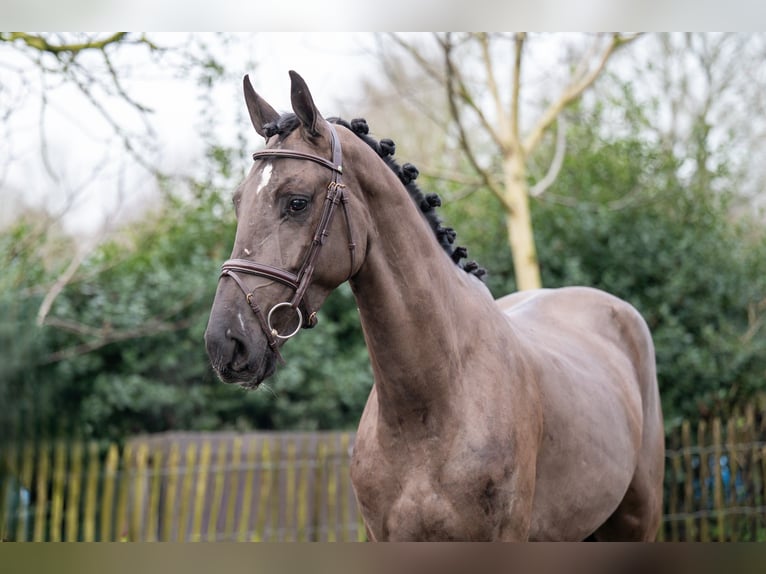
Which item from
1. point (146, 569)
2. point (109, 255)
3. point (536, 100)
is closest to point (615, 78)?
point (536, 100)

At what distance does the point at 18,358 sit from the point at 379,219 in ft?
16.9

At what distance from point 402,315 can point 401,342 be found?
96 millimetres

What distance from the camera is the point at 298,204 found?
8.13 ft

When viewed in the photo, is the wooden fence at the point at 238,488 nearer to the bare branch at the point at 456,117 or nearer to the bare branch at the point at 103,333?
the bare branch at the point at 103,333

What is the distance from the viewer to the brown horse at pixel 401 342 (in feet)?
7.95

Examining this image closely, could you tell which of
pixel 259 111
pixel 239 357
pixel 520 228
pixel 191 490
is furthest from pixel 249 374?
pixel 520 228

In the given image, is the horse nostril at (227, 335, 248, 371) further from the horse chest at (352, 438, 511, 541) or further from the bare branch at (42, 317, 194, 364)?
the bare branch at (42, 317, 194, 364)

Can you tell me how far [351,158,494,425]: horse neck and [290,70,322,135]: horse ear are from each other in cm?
29

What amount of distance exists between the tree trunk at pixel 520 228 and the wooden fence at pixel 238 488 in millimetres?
2122

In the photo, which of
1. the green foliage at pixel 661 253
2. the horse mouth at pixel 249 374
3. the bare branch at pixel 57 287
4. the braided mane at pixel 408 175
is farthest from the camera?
the green foliage at pixel 661 253

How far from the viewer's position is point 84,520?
22.8 feet

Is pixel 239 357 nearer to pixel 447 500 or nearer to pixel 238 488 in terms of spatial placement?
pixel 447 500

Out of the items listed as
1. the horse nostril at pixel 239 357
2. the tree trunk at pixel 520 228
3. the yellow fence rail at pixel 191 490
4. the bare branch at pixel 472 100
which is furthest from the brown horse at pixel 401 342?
the bare branch at pixel 472 100
